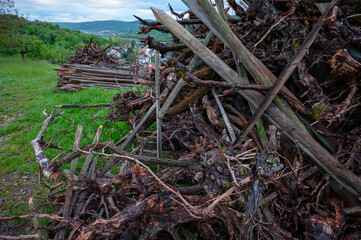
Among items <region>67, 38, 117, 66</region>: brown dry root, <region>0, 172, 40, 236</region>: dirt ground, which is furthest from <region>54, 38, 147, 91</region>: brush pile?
<region>0, 172, 40, 236</region>: dirt ground

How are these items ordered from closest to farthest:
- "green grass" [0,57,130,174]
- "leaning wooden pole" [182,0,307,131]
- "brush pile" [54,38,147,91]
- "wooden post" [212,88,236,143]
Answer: "leaning wooden pole" [182,0,307,131]
"wooden post" [212,88,236,143]
"green grass" [0,57,130,174]
"brush pile" [54,38,147,91]

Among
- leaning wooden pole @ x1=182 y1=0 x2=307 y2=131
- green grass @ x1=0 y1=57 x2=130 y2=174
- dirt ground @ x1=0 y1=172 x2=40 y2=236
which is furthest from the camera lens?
green grass @ x1=0 y1=57 x2=130 y2=174

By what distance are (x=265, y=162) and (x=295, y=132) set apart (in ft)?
2.24

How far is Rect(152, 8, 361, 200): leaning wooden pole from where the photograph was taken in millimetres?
1717

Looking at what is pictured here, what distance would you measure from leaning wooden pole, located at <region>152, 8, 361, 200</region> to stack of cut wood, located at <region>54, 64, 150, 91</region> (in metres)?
7.01

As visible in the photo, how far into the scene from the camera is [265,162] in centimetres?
140

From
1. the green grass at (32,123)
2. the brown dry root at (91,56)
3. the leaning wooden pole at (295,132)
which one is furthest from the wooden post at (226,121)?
the brown dry root at (91,56)

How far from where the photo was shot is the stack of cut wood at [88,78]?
29.3 ft

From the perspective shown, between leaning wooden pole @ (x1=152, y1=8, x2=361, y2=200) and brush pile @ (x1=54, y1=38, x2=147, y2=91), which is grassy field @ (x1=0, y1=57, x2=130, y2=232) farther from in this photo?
leaning wooden pole @ (x1=152, y1=8, x2=361, y2=200)

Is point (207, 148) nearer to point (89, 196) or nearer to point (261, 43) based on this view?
point (89, 196)

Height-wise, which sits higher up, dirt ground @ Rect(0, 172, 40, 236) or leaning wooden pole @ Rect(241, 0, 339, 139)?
leaning wooden pole @ Rect(241, 0, 339, 139)

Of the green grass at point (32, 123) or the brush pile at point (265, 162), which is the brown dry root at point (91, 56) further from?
the brush pile at point (265, 162)

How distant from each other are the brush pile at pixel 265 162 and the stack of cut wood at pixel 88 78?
715 cm

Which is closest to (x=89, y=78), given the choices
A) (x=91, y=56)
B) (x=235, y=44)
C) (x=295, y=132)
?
(x=91, y=56)
